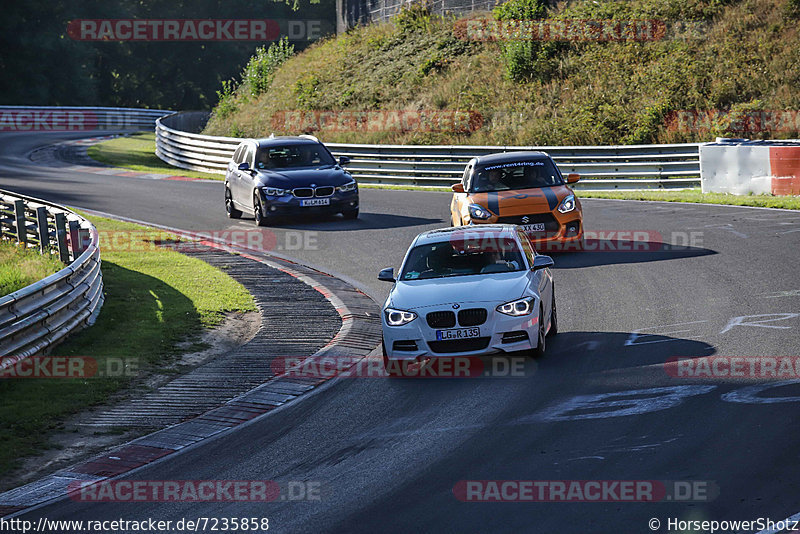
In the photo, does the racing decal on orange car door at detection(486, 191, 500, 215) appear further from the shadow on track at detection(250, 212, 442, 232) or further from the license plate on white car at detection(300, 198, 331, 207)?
the license plate on white car at detection(300, 198, 331, 207)

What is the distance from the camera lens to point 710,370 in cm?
1000

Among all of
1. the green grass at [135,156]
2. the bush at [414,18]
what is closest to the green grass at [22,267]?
the green grass at [135,156]

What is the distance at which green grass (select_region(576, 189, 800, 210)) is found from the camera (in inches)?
875

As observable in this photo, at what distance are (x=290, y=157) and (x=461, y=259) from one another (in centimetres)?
1228

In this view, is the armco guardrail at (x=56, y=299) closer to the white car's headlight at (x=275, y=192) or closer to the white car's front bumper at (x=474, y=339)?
the white car's front bumper at (x=474, y=339)

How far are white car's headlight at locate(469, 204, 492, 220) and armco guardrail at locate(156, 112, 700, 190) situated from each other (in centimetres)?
1082

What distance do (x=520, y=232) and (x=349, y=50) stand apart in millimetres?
39216

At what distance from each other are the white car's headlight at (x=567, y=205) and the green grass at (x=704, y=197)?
6669 millimetres

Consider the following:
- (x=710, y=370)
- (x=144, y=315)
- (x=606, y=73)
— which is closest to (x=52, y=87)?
(x=606, y=73)

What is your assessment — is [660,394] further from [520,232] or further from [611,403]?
[520,232]

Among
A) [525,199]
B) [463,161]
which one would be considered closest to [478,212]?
[525,199]

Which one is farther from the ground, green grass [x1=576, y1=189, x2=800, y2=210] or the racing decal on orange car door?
the racing decal on orange car door

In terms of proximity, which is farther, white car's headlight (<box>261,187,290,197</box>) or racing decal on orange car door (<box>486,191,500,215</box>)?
white car's headlight (<box>261,187,290,197</box>)

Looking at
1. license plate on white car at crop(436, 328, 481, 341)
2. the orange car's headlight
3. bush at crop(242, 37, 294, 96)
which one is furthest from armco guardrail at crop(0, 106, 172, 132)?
license plate on white car at crop(436, 328, 481, 341)
